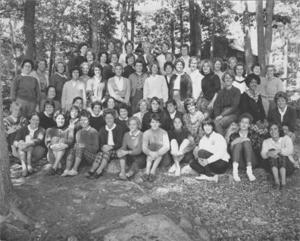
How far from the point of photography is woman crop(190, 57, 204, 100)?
985 centimetres

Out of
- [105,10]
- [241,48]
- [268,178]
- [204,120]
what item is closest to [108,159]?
[204,120]

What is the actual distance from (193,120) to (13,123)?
4.37 metres

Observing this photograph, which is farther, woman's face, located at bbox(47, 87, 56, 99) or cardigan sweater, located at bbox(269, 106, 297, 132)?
woman's face, located at bbox(47, 87, 56, 99)

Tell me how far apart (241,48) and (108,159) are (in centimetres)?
2012

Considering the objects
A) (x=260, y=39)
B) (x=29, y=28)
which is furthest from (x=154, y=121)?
(x=29, y=28)

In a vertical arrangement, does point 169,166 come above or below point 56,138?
below

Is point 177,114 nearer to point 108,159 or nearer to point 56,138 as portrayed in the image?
point 108,159

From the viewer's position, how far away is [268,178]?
813 cm

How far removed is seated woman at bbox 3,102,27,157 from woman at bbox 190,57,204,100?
4.34 m

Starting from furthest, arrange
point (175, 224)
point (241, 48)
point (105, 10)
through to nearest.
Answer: point (241, 48) < point (105, 10) < point (175, 224)

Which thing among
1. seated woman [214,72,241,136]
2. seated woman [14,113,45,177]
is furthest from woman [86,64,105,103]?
seated woman [214,72,241,136]

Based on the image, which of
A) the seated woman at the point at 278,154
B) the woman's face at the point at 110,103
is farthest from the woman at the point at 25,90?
the seated woman at the point at 278,154

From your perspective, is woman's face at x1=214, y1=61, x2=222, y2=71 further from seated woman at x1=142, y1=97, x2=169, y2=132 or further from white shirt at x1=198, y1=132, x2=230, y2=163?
white shirt at x1=198, y1=132, x2=230, y2=163

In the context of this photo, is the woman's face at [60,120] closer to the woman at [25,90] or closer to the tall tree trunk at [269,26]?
the woman at [25,90]
